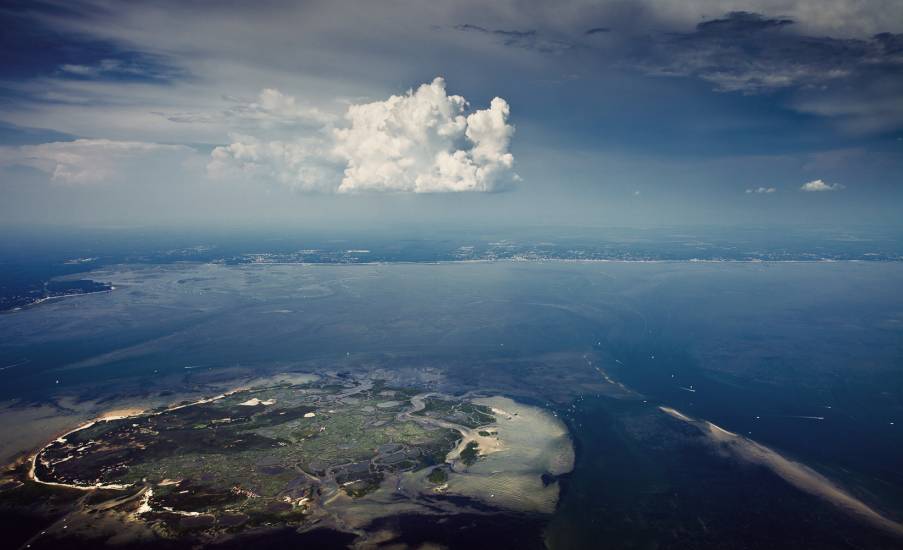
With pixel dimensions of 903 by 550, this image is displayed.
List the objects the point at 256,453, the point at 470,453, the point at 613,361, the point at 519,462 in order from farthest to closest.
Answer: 1. the point at 613,361
2. the point at 470,453
3. the point at 256,453
4. the point at 519,462

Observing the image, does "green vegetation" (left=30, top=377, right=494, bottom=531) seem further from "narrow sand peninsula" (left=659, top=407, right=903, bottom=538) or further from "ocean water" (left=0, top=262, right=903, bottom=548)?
"narrow sand peninsula" (left=659, top=407, right=903, bottom=538)

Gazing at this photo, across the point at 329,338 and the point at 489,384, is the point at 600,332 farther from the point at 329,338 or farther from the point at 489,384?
the point at 329,338

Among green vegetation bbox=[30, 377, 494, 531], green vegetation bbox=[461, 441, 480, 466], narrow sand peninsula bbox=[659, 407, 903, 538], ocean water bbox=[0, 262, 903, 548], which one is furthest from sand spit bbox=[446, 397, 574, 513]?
narrow sand peninsula bbox=[659, 407, 903, 538]

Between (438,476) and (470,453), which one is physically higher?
(470,453)

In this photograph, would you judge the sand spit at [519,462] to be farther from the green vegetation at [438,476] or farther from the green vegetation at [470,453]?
the green vegetation at [438,476]

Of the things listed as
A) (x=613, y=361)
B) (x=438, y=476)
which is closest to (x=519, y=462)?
(x=438, y=476)

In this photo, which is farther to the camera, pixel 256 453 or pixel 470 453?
pixel 470 453

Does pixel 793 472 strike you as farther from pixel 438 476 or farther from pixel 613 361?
pixel 613 361

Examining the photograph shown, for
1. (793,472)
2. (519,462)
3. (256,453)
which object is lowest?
(256,453)
